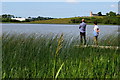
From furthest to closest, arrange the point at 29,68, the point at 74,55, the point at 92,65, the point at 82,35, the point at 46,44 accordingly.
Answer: the point at 82,35
the point at 46,44
the point at 74,55
the point at 92,65
the point at 29,68

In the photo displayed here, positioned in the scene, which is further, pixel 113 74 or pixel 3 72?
pixel 113 74

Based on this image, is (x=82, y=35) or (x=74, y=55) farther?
(x=82, y=35)

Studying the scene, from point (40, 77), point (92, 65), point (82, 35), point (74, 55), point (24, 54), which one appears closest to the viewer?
point (40, 77)

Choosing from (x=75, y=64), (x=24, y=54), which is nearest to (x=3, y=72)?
(x=24, y=54)

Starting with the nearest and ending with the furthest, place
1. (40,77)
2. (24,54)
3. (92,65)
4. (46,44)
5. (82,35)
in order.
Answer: (40,77), (92,65), (24,54), (46,44), (82,35)

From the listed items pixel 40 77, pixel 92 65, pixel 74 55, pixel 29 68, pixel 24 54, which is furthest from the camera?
pixel 74 55

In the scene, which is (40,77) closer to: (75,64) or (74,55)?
(75,64)

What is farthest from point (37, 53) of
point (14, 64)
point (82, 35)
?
point (82, 35)

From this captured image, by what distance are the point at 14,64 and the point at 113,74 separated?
193 centimetres

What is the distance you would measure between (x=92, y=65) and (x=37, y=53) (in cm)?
132

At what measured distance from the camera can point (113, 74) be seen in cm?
538

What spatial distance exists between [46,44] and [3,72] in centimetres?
237

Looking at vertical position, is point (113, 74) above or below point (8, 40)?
below

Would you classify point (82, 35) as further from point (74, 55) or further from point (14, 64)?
point (14, 64)
